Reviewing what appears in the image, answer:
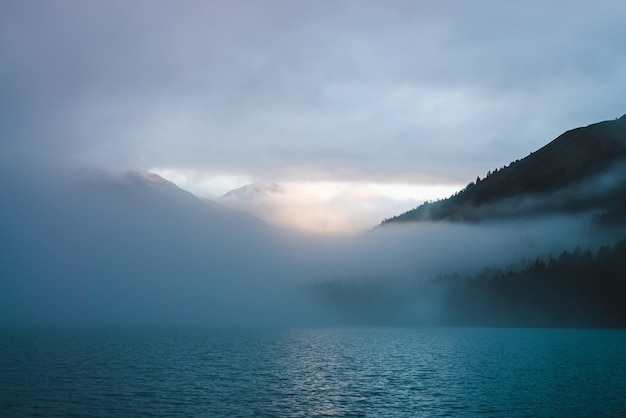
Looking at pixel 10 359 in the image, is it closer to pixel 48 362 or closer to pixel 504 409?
pixel 48 362

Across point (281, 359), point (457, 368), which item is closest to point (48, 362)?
point (281, 359)

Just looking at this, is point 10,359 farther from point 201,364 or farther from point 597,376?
point 597,376

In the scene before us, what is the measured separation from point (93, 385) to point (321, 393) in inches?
1675

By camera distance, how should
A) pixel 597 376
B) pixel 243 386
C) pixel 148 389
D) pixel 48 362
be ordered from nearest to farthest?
pixel 148 389
pixel 243 386
pixel 597 376
pixel 48 362

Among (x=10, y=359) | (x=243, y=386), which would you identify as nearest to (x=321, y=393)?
(x=243, y=386)

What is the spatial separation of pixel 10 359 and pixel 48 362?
1624cm

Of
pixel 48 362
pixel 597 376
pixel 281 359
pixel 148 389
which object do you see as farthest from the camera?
pixel 281 359

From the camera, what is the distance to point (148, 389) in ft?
Result: 360

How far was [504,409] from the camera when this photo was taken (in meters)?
95.1

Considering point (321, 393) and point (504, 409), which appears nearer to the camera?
point (504, 409)

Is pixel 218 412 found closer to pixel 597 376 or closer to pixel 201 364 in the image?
pixel 201 364

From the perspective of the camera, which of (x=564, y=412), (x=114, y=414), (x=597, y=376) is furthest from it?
(x=597, y=376)

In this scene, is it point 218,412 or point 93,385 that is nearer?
point 218,412

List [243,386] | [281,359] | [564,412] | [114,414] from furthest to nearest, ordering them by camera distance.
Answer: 1. [281,359]
2. [243,386]
3. [564,412]
4. [114,414]
